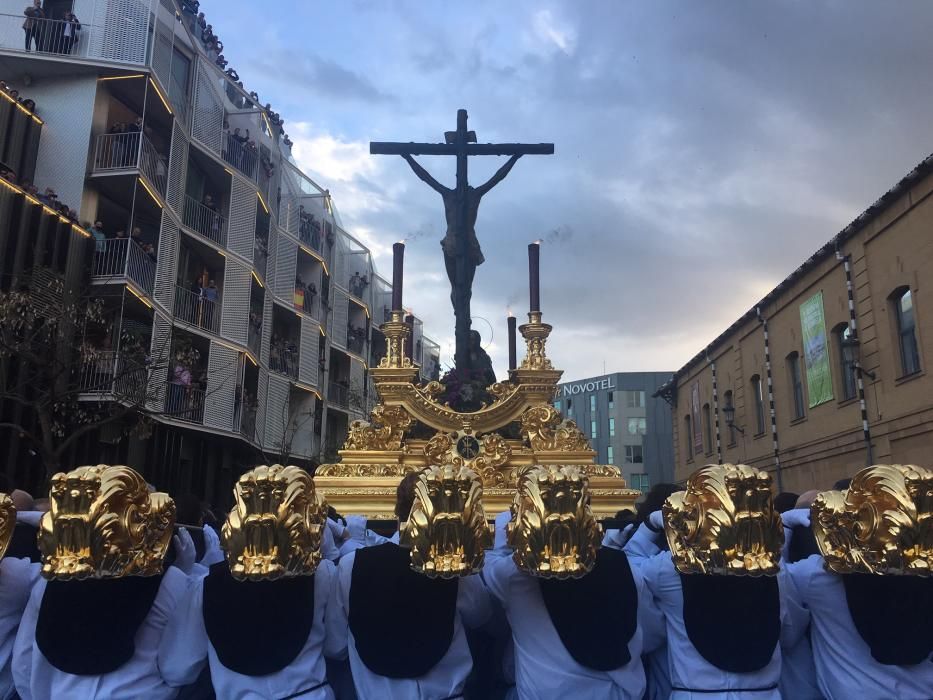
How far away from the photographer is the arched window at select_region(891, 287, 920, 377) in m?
14.9

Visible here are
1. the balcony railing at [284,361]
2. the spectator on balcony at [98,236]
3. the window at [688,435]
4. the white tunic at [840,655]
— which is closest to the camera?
the white tunic at [840,655]

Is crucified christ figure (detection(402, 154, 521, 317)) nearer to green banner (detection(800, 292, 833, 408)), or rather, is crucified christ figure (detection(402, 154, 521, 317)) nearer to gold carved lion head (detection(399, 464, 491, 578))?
gold carved lion head (detection(399, 464, 491, 578))

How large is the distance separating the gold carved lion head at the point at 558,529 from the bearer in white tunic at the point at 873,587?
1.01 m

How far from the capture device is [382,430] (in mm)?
7102

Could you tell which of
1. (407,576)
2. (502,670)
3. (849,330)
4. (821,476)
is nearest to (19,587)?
(407,576)

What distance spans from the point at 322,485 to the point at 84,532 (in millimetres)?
4044

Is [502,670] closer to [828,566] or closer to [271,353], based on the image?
[828,566]

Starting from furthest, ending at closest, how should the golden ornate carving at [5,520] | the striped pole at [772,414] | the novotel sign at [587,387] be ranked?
the novotel sign at [587,387] < the striped pole at [772,414] < the golden ornate carving at [5,520]

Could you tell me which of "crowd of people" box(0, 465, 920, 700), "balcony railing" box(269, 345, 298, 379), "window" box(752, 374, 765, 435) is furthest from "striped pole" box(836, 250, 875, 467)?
"balcony railing" box(269, 345, 298, 379)

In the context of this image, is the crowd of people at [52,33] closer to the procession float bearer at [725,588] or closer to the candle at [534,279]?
the candle at [534,279]

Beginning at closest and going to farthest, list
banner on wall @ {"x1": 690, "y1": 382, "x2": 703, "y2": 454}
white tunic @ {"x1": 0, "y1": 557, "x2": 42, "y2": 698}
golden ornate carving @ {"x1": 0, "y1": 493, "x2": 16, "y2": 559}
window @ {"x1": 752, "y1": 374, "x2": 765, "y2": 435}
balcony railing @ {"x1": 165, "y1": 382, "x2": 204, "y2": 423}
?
golden ornate carving @ {"x1": 0, "y1": 493, "x2": 16, "y2": 559} < white tunic @ {"x1": 0, "y1": 557, "x2": 42, "y2": 698} < balcony railing @ {"x1": 165, "y1": 382, "x2": 204, "y2": 423} < window @ {"x1": 752, "y1": 374, "x2": 765, "y2": 435} < banner on wall @ {"x1": 690, "y1": 382, "x2": 703, "y2": 454}

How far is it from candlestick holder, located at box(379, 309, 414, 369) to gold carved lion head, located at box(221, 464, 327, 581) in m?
4.49

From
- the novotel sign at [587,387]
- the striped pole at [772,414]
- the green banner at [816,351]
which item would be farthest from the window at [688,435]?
the novotel sign at [587,387]

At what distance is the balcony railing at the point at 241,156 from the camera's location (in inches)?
805
